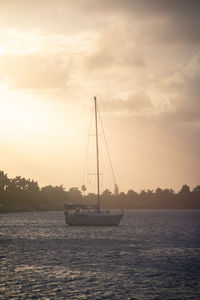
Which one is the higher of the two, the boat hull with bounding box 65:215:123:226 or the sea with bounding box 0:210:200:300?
the boat hull with bounding box 65:215:123:226

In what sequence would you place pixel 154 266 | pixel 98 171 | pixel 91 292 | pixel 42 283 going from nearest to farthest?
1. pixel 91 292
2. pixel 42 283
3. pixel 154 266
4. pixel 98 171

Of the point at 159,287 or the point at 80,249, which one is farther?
the point at 80,249

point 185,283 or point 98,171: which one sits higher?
point 98,171

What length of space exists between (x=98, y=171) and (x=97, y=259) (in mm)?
40333

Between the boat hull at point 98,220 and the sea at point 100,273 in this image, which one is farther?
the boat hull at point 98,220

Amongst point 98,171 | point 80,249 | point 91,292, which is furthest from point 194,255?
point 98,171

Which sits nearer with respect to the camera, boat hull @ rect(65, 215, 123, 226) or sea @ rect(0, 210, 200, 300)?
sea @ rect(0, 210, 200, 300)

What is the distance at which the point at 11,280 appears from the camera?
33.5 metres

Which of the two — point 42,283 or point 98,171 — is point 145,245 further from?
point 42,283

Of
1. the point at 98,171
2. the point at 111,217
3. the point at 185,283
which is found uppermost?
the point at 98,171

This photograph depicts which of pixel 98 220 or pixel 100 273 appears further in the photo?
pixel 98 220

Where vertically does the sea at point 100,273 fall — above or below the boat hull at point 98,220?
below

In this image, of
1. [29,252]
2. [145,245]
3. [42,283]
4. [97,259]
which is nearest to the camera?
[42,283]

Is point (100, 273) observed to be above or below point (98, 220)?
below
